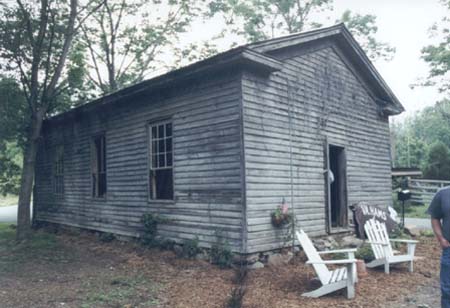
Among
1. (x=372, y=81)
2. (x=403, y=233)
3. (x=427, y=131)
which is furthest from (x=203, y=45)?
(x=427, y=131)

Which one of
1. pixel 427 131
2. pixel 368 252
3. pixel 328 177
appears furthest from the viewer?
pixel 427 131

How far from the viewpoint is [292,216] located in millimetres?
8227

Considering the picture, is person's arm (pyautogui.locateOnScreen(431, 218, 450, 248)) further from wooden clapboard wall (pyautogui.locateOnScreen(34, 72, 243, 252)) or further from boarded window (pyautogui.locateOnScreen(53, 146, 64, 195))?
boarded window (pyautogui.locateOnScreen(53, 146, 64, 195))

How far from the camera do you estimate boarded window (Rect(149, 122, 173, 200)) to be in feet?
31.1

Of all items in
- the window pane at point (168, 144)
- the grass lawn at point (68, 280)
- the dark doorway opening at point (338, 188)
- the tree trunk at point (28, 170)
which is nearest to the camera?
the grass lawn at point (68, 280)

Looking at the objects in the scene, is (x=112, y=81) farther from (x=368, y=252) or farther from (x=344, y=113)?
(x=368, y=252)

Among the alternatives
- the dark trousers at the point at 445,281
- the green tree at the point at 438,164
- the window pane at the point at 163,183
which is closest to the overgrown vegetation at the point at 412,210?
the green tree at the point at 438,164

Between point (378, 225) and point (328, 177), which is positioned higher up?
point (328, 177)

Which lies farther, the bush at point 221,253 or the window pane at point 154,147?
the window pane at point 154,147

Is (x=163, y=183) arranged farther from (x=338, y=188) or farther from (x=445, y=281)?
(x=445, y=281)

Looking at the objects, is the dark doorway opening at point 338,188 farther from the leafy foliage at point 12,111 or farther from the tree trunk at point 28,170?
the leafy foliage at point 12,111

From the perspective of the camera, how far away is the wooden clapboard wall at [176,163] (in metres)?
7.78

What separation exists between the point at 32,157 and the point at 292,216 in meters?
8.12

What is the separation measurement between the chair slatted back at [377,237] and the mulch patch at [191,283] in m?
0.34
